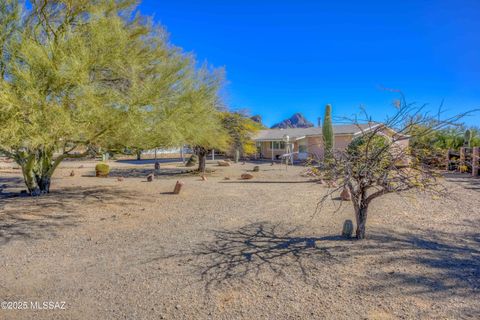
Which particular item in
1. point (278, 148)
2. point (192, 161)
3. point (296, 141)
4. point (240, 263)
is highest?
point (296, 141)

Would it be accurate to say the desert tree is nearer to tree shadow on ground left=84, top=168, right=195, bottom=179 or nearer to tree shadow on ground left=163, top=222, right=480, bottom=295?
tree shadow on ground left=163, top=222, right=480, bottom=295

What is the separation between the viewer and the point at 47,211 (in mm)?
8094

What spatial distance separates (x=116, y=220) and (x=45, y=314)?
13.6 feet

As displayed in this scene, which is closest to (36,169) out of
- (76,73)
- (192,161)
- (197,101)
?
(76,73)

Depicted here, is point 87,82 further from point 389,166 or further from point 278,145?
point 278,145

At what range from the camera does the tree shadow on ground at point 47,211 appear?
6.33 meters

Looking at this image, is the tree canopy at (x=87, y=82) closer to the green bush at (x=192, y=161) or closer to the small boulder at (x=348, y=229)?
the small boulder at (x=348, y=229)

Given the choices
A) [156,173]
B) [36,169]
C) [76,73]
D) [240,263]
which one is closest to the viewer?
[240,263]

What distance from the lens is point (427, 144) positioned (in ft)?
17.2

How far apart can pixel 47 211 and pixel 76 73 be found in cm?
367

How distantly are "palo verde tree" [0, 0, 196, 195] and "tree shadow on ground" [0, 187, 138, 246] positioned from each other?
143 centimetres

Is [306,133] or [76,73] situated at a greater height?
[306,133]

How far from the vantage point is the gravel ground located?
337 centimetres

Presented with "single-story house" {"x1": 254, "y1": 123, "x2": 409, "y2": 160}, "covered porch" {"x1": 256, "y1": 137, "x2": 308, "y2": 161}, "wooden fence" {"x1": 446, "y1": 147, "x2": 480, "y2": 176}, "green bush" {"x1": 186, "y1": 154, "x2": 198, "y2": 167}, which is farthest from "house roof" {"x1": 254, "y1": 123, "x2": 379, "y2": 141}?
"green bush" {"x1": 186, "y1": 154, "x2": 198, "y2": 167}
